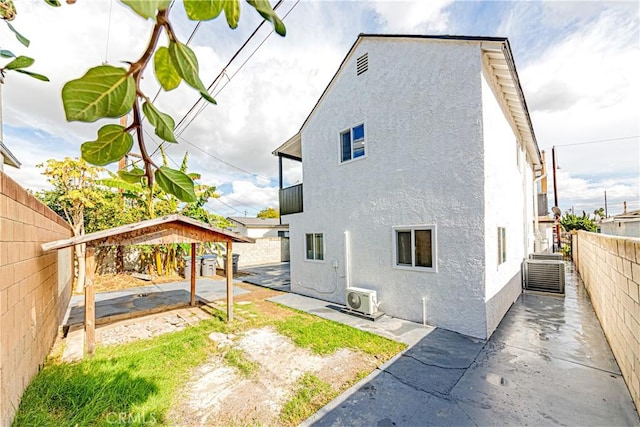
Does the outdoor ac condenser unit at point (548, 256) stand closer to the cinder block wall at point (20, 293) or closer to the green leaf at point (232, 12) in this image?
the green leaf at point (232, 12)

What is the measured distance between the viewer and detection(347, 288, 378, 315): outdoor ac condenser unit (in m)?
7.11

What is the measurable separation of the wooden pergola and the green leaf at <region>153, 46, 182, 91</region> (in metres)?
5.72

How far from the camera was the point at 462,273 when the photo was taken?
19.6 feet

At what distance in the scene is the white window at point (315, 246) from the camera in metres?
9.48

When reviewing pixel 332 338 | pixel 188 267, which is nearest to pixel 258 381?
pixel 332 338

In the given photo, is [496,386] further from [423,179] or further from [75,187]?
[75,187]

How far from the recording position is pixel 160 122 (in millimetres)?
710

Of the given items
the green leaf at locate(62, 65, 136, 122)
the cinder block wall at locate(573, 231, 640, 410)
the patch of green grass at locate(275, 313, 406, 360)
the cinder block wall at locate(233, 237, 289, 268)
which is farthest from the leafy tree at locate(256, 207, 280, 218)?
the green leaf at locate(62, 65, 136, 122)

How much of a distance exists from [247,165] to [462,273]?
24894 millimetres

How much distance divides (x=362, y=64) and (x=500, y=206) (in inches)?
221

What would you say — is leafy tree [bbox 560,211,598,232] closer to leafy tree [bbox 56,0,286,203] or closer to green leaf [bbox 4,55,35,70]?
leafy tree [bbox 56,0,286,203]

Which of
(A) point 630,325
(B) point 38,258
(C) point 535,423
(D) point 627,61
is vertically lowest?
(C) point 535,423

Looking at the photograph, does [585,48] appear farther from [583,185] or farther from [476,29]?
[583,185]

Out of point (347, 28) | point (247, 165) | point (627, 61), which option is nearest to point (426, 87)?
point (347, 28)
